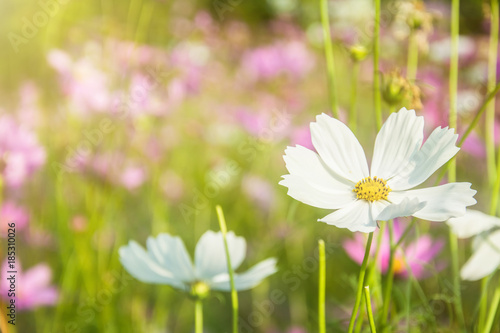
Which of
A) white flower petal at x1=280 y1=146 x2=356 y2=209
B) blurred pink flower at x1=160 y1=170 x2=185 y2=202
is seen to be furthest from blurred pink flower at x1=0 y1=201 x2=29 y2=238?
white flower petal at x1=280 y1=146 x2=356 y2=209

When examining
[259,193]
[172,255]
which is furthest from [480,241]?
[259,193]

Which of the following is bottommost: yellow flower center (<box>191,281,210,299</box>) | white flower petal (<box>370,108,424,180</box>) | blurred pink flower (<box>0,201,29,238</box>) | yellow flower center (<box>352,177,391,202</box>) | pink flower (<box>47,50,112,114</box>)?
yellow flower center (<box>191,281,210,299</box>)

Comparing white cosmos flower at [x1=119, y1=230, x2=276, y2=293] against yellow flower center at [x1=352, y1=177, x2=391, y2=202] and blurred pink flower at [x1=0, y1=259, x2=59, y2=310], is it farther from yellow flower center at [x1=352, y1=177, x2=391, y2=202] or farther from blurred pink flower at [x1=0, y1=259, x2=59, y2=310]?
blurred pink flower at [x1=0, y1=259, x2=59, y2=310]

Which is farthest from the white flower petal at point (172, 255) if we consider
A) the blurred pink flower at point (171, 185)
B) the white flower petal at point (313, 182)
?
the blurred pink flower at point (171, 185)

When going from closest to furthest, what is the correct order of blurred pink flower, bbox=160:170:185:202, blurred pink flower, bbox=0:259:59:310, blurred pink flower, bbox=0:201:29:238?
1. blurred pink flower, bbox=0:259:59:310
2. blurred pink flower, bbox=0:201:29:238
3. blurred pink flower, bbox=160:170:185:202

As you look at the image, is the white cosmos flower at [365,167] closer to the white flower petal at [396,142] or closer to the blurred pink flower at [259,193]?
the white flower petal at [396,142]
